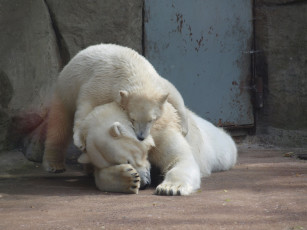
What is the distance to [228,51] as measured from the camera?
22.4ft

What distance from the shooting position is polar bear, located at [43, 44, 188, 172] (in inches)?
161

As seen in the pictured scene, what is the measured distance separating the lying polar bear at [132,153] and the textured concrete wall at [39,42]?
1464 mm

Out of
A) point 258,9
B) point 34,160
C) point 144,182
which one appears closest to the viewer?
point 144,182

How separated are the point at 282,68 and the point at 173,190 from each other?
3786 mm

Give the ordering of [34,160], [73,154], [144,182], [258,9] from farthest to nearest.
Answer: [258,9] < [73,154] < [34,160] < [144,182]

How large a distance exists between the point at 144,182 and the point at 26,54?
219 cm

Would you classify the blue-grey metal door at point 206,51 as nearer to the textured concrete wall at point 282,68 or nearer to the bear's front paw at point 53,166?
the textured concrete wall at point 282,68

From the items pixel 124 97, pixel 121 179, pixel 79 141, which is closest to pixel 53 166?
pixel 79 141

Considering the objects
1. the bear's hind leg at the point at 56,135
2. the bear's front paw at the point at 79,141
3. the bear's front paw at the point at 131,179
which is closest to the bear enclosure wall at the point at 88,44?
the bear's hind leg at the point at 56,135

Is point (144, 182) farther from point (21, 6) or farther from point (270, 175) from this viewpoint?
point (21, 6)

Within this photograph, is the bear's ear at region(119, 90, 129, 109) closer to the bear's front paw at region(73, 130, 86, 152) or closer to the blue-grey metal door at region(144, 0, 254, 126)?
the bear's front paw at region(73, 130, 86, 152)

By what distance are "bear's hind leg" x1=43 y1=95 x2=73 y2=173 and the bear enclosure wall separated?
46 centimetres

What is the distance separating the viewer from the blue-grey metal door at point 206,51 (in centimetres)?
641

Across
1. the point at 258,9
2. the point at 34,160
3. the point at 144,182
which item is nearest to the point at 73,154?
the point at 34,160
